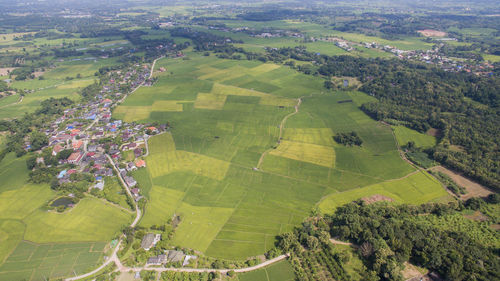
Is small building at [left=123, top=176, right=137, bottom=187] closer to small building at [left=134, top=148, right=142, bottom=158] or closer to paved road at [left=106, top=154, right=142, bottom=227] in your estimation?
paved road at [left=106, top=154, right=142, bottom=227]

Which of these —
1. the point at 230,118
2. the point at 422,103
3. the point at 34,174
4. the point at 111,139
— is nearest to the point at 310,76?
the point at 422,103

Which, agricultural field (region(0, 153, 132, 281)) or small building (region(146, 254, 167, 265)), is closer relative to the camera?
small building (region(146, 254, 167, 265))

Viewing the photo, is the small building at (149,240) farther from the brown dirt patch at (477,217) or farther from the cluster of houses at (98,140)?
the brown dirt patch at (477,217)

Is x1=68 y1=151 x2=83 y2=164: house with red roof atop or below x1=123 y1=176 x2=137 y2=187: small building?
atop

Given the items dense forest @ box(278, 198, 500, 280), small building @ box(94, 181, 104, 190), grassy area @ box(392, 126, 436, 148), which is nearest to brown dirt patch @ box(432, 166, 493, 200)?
dense forest @ box(278, 198, 500, 280)

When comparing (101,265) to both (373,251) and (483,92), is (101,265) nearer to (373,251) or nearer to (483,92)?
(373,251)
